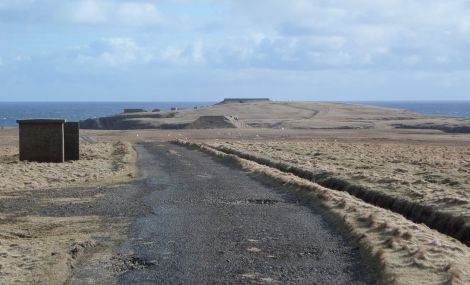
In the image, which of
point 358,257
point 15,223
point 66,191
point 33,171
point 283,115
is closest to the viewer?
point 358,257

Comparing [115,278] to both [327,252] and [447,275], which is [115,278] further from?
[447,275]

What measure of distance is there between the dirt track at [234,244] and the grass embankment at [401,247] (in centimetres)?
31

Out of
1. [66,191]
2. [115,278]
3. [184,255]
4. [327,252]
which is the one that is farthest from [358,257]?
[66,191]

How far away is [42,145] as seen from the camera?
102 ft

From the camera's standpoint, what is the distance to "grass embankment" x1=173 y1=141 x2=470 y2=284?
30.6ft

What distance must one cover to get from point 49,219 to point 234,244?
4964 millimetres

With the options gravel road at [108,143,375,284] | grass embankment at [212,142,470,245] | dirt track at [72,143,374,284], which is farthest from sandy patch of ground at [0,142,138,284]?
grass embankment at [212,142,470,245]

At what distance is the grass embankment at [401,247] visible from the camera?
30.6 feet

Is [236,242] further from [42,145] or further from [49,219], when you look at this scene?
[42,145]

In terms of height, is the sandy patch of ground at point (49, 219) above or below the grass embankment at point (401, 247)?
below

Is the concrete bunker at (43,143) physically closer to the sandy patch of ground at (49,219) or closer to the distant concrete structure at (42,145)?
the distant concrete structure at (42,145)

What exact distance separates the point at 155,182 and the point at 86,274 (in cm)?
1339

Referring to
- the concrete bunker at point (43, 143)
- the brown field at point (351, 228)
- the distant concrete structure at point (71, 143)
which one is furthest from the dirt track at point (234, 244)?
the distant concrete structure at point (71, 143)

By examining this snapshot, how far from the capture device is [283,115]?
4601 inches
